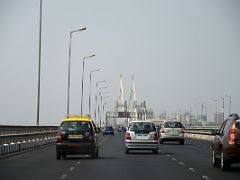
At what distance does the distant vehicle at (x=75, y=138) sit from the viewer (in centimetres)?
3172

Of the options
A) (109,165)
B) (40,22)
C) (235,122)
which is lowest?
(109,165)

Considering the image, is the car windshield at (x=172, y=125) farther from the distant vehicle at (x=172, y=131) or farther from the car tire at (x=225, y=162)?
the car tire at (x=225, y=162)

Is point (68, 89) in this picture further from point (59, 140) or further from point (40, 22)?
point (59, 140)

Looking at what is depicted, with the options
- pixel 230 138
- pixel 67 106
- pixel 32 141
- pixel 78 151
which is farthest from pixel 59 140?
pixel 67 106

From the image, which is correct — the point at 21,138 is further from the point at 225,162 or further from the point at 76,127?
the point at 225,162

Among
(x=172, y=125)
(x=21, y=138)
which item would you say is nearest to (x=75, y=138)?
(x=21, y=138)

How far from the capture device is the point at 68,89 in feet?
258

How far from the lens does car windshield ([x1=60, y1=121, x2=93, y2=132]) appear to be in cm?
3194

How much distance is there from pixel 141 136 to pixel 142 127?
643 mm

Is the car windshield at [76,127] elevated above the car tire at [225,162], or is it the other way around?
the car windshield at [76,127]

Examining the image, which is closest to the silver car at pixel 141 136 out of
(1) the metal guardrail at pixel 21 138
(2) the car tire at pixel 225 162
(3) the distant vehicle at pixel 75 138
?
(3) the distant vehicle at pixel 75 138

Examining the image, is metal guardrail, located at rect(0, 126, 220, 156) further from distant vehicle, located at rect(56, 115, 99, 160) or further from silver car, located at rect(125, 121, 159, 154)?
distant vehicle, located at rect(56, 115, 99, 160)

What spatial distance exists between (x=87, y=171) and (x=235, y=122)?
203 inches

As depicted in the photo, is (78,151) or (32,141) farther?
(32,141)
